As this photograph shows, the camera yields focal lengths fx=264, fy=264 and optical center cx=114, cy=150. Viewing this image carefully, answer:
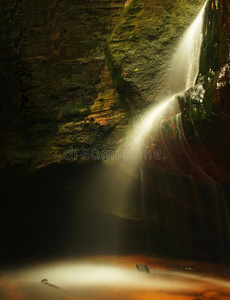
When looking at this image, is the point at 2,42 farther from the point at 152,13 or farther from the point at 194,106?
the point at 194,106

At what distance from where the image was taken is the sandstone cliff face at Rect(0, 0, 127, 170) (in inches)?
209

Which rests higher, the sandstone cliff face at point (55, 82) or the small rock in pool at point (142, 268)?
the sandstone cliff face at point (55, 82)

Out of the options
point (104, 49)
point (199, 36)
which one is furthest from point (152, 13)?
point (199, 36)

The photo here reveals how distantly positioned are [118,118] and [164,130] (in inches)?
66.4

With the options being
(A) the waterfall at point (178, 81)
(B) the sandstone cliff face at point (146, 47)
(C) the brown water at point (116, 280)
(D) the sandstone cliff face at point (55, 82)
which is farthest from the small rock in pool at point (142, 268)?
(B) the sandstone cliff face at point (146, 47)

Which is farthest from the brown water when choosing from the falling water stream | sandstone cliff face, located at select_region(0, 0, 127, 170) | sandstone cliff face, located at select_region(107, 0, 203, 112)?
sandstone cliff face, located at select_region(107, 0, 203, 112)

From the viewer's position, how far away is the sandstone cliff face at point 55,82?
17.4ft

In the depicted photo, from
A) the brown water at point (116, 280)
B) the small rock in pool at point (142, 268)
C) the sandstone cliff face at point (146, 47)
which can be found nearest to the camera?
the brown water at point (116, 280)

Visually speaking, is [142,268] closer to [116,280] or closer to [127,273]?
[127,273]

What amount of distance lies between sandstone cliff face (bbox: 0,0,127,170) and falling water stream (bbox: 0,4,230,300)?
86cm

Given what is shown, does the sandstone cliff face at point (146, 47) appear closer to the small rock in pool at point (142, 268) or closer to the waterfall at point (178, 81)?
the waterfall at point (178, 81)

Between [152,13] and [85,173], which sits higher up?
[152,13]

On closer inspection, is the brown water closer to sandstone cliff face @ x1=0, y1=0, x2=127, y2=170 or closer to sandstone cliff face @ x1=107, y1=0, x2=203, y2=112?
sandstone cliff face @ x1=0, y1=0, x2=127, y2=170

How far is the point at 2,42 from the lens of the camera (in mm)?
5652
